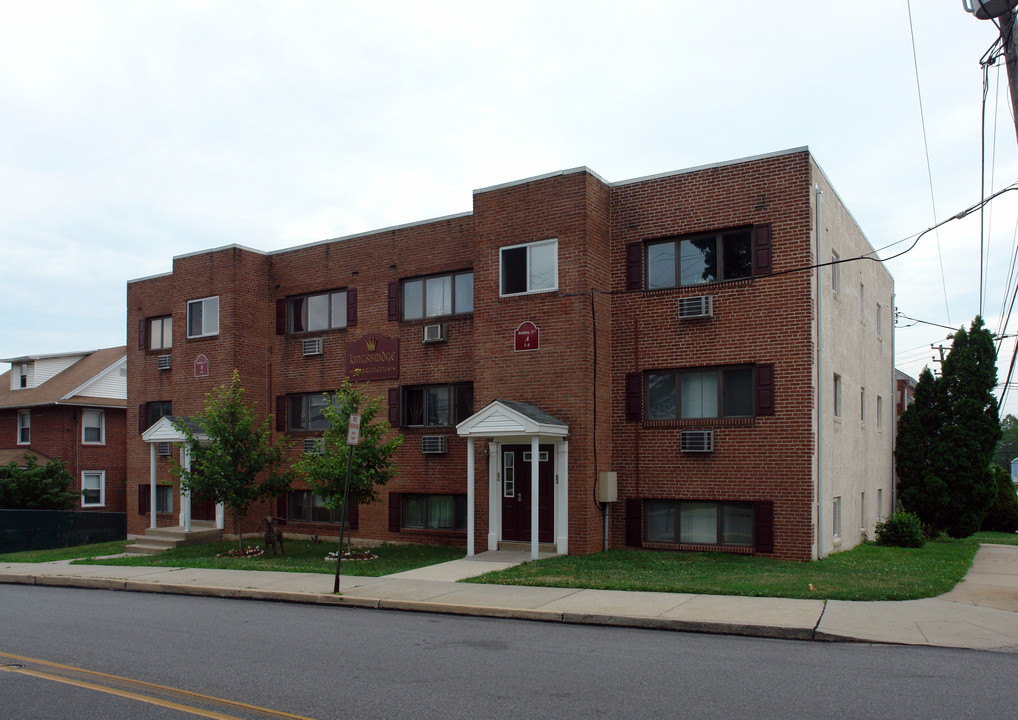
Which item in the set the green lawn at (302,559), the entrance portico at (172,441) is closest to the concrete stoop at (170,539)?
the entrance portico at (172,441)

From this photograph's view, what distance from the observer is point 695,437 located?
55.9ft

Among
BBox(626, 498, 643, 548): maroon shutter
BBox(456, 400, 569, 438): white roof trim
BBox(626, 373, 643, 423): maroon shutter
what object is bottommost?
BBox(626, 498, 643, 548): maroon shutter

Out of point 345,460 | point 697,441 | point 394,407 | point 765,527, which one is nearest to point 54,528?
point 394,407

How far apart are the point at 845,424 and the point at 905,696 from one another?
12.9m

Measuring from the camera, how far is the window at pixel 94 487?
34344 millimetres

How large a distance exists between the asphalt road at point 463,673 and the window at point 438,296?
10680 mm

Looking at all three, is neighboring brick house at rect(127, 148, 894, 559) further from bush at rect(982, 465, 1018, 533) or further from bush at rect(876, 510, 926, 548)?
bush at rect(982, 465, 1018, 533)

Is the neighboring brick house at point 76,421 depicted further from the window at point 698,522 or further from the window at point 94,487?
the window at point 698,522

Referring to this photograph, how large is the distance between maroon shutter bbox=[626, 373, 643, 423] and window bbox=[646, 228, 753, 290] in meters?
1.92

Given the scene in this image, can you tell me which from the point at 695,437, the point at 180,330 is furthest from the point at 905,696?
the point at 180,330

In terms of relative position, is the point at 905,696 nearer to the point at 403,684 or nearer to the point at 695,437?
the point at 403,684

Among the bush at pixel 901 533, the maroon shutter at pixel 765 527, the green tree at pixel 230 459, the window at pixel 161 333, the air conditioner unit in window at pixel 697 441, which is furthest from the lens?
the window at pixel 161 333

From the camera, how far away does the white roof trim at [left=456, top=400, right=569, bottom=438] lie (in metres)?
16.6

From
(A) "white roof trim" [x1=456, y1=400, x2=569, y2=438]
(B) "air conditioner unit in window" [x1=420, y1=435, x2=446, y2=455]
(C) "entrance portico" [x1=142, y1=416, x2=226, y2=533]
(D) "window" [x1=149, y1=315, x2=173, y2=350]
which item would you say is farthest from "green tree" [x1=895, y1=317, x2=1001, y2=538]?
(D) "window" [x1=149, y1=315, x2=173, y2=350]
